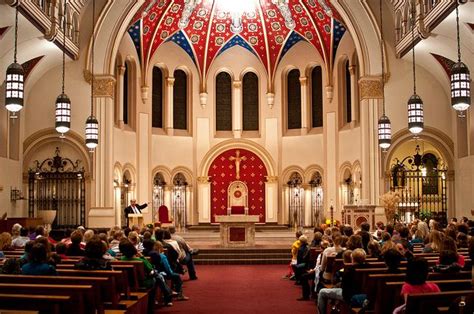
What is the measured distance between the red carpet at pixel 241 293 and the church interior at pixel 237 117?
1.31m

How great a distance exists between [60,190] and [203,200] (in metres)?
7.29

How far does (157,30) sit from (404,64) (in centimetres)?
1014

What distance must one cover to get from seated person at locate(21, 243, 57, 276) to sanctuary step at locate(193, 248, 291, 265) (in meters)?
11.1

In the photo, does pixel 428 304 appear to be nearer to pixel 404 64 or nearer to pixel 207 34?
pixel 404 64

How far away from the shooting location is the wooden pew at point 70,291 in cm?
591

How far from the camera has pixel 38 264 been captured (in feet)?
23.5

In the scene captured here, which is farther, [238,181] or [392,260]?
[238,181]

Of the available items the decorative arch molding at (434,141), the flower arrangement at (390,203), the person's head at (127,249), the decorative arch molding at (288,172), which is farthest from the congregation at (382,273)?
the decorative arch molding at (288,172)

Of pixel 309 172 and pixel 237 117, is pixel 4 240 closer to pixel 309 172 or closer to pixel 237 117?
pixel 309 172

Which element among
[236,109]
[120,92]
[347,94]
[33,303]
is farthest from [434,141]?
[33,303]

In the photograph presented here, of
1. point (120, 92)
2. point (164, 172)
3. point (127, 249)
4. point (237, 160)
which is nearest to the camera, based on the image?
point (127, 249)

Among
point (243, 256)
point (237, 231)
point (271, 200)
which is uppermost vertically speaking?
point (271, 200)

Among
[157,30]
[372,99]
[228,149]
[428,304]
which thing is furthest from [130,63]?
[428,304]

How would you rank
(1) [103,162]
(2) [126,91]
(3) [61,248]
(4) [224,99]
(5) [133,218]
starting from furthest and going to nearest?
(4) [224,99], (2) [126,91], (1) [103,162], (5) [133,218], (3) [61,248]
